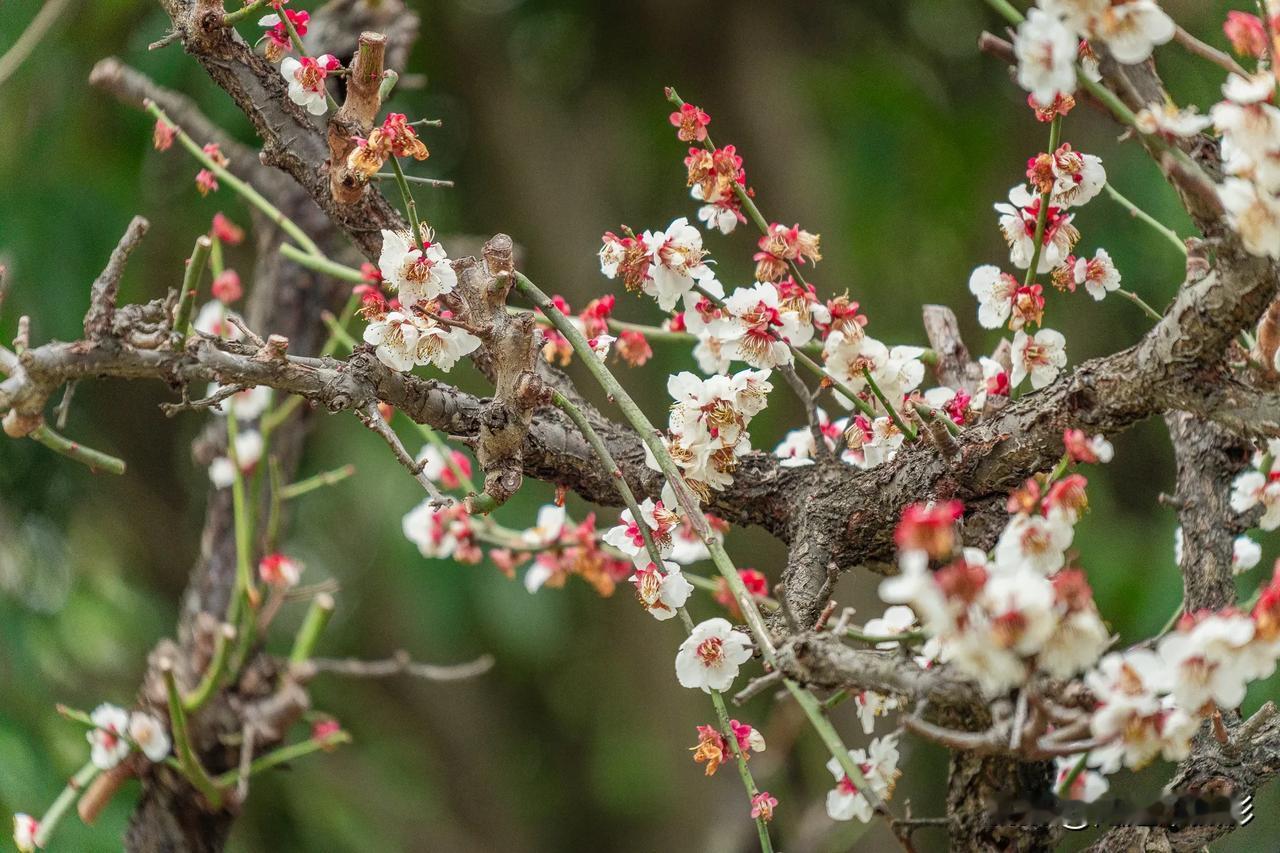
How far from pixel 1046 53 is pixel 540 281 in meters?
2.33

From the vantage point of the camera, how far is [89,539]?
2.63 m

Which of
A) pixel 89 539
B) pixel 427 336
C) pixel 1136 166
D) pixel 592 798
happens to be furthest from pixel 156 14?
pixel 592 798

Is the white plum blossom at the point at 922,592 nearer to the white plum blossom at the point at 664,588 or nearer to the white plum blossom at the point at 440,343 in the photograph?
the white plum blossom at the point at 664,588

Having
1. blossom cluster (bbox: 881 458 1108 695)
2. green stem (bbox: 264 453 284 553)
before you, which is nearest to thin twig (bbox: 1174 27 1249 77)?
blossom cluster (bbox: 881 458 1108 695)

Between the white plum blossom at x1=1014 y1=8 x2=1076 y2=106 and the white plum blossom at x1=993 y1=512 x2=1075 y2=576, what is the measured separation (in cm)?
21

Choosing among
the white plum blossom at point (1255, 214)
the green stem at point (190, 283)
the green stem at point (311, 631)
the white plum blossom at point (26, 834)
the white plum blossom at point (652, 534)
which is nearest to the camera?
the white plum blossom at point (1255, 214)

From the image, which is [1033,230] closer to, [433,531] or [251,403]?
[433,531]

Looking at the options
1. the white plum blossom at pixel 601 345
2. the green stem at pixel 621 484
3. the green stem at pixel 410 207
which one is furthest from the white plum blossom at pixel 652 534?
the green stem at pixel 410 207

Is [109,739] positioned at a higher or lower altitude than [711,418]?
lower

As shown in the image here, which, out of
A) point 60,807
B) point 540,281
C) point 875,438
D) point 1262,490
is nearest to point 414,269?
point 875,438

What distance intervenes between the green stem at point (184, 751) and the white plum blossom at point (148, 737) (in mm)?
15

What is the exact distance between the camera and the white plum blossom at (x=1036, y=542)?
604mm

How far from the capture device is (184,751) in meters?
1.24

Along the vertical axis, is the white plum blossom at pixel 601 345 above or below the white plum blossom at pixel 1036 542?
below
